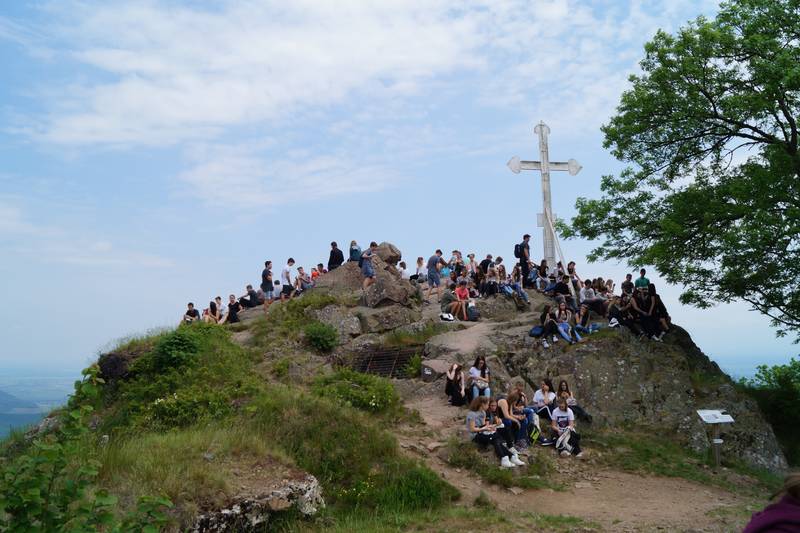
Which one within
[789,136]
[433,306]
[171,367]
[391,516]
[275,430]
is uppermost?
[789,136]

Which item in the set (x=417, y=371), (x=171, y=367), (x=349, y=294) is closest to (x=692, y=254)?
(x=417, y=371)

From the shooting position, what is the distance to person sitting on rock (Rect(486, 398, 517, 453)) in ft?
46.9

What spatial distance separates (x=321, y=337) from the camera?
69.7 ft

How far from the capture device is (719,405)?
17.7 m

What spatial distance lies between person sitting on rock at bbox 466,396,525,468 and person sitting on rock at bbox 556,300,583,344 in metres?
5.21

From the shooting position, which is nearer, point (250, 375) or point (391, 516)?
point (391, 516)

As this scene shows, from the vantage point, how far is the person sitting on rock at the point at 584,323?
64.6 feet

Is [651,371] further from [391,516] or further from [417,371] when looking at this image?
[391,516]

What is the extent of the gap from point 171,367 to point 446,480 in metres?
7.68

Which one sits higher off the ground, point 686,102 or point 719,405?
point 686,102

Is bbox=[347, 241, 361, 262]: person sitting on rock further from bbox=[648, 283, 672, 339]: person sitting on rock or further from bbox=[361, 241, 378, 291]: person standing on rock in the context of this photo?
bbox=[648, 283, 672, 339]: person sitting on rock

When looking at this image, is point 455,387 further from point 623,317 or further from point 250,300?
point 250,300

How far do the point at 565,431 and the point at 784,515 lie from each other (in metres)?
12.4

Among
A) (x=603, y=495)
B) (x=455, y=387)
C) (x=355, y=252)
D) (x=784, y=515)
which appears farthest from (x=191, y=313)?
(x=784, y=515)
